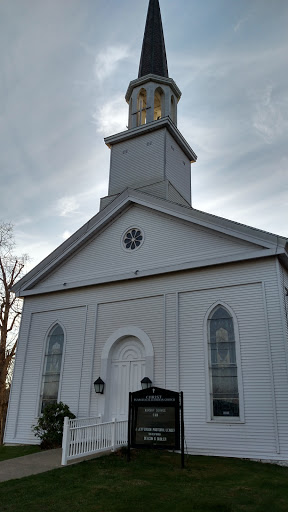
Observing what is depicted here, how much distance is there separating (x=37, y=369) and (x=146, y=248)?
5.80 m


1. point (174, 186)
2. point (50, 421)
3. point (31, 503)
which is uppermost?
point (174, 186)

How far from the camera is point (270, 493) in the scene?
681 cm

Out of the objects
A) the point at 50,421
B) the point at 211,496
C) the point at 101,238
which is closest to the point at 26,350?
the point at 50,421

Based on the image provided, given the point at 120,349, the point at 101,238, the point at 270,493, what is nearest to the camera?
the point at 270,493

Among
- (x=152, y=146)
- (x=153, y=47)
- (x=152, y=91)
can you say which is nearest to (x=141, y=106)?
(x=152, y=91)

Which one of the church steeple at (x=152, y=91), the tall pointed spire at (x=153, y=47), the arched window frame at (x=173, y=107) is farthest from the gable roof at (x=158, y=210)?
the tall pointed spire at (x=153, y=47)

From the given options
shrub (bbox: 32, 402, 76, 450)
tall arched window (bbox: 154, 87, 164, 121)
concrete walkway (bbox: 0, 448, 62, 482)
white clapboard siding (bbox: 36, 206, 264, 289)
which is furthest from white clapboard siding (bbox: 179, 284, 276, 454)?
tall arched window (bbox: 154, 87, 164, 121)

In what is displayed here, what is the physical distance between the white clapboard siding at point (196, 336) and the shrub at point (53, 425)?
0.79 meters

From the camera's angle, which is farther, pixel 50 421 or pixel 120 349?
pixel 120 349

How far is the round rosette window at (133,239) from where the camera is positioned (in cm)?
1342

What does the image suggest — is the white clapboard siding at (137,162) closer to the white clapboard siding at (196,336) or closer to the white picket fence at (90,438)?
the white clapboard siding at (196,336)

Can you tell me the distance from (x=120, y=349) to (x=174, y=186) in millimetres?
6869

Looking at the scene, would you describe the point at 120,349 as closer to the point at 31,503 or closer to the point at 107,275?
the point at 107,275

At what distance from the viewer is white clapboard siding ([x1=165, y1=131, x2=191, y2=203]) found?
16.1 m
